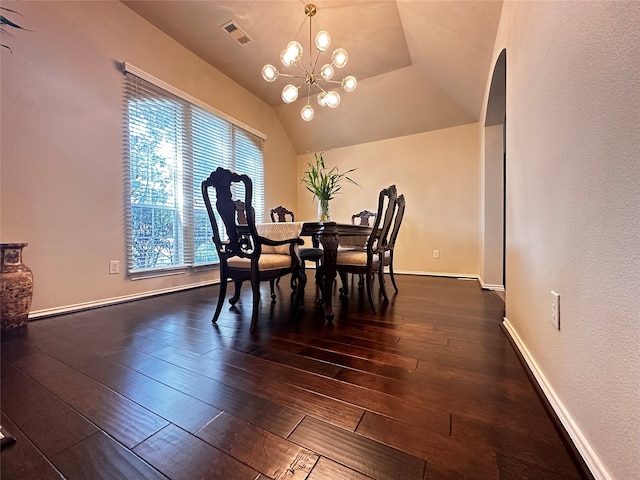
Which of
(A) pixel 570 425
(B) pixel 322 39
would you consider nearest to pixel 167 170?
(B) pixel 322 39

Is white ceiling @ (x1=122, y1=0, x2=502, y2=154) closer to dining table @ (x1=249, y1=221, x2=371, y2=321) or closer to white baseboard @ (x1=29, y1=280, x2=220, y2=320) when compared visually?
dining table @ (x1=249, y1=221, x2=371, y2=321)

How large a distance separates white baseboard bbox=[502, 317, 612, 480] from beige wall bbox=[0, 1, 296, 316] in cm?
315

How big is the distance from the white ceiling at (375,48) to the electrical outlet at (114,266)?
2.53 m

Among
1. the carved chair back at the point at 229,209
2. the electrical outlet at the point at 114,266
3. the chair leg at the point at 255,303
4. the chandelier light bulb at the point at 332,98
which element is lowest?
the chair leg at the point at 255,303

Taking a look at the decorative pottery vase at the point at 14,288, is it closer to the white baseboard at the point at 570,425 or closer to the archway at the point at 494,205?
the white baseboard at the point at 570,425

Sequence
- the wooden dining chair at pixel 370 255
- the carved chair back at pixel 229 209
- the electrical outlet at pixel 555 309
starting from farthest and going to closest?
the wooden dining chair at pixel 370 255 → the carved chair back at pixel 229 209 → the electrical outlet at pixel 555 309

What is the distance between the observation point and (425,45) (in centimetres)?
281

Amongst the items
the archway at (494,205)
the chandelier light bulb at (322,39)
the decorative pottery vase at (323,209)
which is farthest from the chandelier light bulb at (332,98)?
the archway at (494,205)

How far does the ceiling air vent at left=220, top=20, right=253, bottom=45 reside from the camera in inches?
112

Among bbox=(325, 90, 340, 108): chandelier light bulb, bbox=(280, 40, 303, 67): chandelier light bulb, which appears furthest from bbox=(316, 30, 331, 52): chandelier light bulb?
bbox=(325, 90, 340, 108): chandelier light bulb

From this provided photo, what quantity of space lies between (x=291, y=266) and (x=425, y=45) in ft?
9.30

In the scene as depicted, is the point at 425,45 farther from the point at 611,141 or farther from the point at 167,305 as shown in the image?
the point at 167,305

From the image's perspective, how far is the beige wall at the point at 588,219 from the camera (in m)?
0.53

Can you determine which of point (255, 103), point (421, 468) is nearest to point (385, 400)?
point (421, 468)
